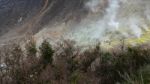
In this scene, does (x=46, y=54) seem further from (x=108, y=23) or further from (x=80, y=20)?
(x=80, y=20)

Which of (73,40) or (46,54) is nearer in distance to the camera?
(46,54)

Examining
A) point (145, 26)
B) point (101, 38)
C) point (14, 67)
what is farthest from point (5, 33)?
point (14, 67)

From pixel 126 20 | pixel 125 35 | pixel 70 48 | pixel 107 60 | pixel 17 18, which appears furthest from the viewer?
pixel 17 18

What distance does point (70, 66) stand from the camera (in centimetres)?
3478

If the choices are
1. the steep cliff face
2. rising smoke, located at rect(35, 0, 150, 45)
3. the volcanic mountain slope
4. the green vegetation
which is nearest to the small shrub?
the green vegetation

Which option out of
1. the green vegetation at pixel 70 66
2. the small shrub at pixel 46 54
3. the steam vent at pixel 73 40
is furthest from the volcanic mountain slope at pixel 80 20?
the small shrub at pixel 46 54

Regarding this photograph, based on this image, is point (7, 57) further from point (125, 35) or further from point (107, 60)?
point (125, 35)

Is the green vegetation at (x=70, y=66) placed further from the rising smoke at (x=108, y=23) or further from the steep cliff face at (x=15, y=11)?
the steep cliff face at (x=15, y=11)

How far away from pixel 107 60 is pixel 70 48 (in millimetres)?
7109

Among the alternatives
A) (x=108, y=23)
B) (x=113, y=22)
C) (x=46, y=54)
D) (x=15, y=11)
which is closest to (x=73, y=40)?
(x=108, y=23)

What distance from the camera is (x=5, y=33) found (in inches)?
2320

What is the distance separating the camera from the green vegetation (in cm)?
2838

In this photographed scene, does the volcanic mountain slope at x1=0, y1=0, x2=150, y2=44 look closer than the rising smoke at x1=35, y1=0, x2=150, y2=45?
No

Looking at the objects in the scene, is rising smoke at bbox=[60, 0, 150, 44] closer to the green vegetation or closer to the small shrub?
the green vegetation
